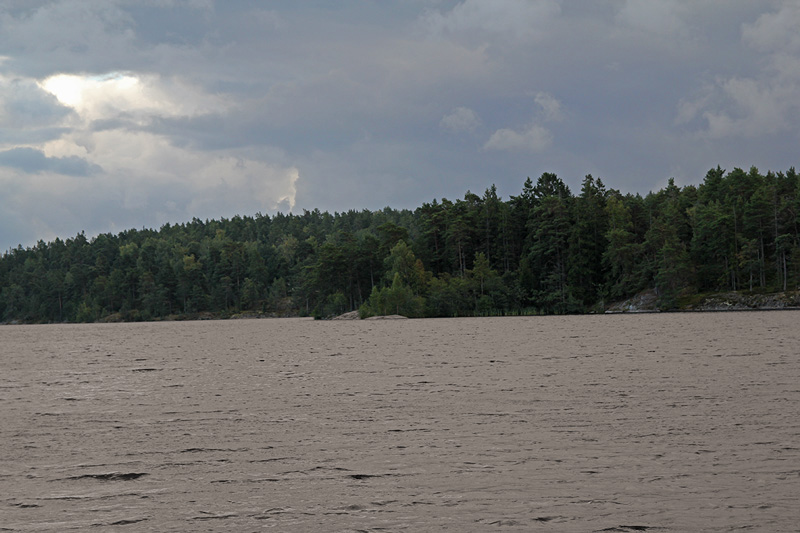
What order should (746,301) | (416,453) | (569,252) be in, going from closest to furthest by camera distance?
(416,453) < (746,301) < (569,252)

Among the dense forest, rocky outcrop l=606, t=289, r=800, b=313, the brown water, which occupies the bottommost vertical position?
the brown water

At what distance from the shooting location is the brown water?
11086 mm

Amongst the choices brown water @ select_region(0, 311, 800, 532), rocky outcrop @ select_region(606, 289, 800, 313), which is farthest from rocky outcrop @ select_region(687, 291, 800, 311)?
brown water @ select_region(0, 311, 800, 532)

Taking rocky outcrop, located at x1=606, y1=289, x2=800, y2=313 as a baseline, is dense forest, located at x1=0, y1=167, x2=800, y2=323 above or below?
above

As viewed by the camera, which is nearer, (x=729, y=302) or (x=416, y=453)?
(x=416, y=453)

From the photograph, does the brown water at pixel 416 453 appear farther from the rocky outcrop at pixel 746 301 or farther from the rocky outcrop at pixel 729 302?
the rocky outcrop at pixel 729 302

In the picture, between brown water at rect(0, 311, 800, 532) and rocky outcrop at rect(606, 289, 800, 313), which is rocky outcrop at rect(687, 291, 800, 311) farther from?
brown water at rect(0, 311, 800, 532)

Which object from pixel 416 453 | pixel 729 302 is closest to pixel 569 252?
pixel 729 302

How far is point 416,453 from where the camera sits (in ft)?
51.7

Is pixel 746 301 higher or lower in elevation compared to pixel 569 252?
lower

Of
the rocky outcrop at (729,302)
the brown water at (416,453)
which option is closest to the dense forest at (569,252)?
the rocky outcrop at (729,302)

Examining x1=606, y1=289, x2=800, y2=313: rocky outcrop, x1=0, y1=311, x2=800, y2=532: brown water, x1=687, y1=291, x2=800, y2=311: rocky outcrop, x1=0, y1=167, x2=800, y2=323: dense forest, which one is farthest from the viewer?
x1=0, y1=167, x2=800, y2=323: dense forest

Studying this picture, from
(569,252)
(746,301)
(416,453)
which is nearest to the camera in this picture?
(416,453)

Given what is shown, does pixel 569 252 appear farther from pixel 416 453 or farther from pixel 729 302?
pixel 416 453
